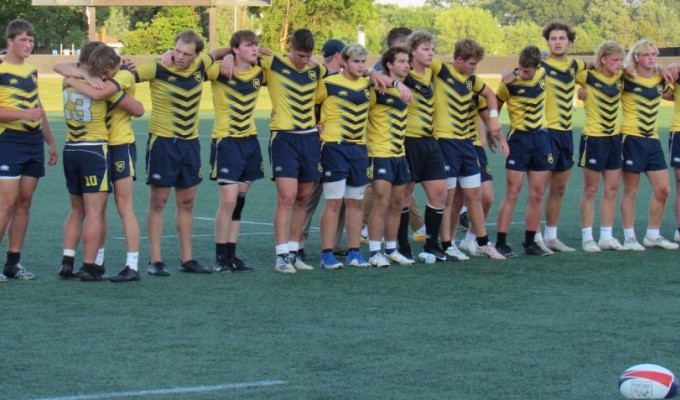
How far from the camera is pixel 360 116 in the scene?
1016 centimetres

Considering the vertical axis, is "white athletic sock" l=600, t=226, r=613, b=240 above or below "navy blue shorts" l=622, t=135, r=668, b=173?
below

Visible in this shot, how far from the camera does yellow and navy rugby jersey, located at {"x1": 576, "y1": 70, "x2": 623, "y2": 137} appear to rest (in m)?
11.2

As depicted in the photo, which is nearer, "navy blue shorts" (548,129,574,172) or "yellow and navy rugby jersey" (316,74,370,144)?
"yellow and navy rugby jersey" (316,74,370,144)

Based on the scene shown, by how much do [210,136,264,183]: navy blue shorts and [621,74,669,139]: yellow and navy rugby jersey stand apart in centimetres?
358

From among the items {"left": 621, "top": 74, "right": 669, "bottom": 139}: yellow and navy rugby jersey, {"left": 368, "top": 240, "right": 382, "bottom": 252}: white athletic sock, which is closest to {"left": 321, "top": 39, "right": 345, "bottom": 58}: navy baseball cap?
{"left": 368, "top": 240, "right": 382, "bottom": 252}: white athletic sock

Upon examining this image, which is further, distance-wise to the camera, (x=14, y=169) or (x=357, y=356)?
(x=14, y=169)

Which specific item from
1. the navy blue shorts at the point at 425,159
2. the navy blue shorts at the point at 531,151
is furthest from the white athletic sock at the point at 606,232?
the navy blue shorts at the point at 425,159

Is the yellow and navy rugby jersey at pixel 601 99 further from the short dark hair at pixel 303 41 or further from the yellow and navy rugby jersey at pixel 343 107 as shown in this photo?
the short dark hair at pixel 303 41

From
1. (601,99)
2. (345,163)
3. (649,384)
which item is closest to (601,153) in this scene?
(601,99)

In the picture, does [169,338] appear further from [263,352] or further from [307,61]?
[307,61]

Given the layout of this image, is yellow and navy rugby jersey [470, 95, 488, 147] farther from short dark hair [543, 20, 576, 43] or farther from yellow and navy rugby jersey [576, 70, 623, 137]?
yellow and navy rugby jersey [576, 70, 623, 137]

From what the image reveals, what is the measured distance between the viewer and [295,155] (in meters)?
10.0

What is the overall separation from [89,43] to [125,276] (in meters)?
1.78

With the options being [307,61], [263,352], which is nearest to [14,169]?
[307,61]
